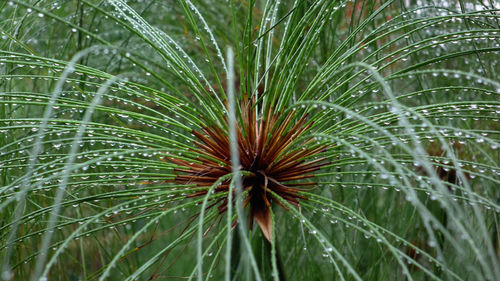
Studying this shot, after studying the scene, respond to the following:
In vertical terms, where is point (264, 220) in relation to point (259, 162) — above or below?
below

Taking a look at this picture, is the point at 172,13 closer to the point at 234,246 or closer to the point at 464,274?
the point at 234,246

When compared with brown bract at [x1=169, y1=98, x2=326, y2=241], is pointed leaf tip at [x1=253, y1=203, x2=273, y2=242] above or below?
below

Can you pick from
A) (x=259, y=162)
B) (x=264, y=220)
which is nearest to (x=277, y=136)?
(x=259, y=162)

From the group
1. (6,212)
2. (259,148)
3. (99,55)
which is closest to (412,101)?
(259,148)

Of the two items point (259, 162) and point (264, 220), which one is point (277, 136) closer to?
point (259, 162)
